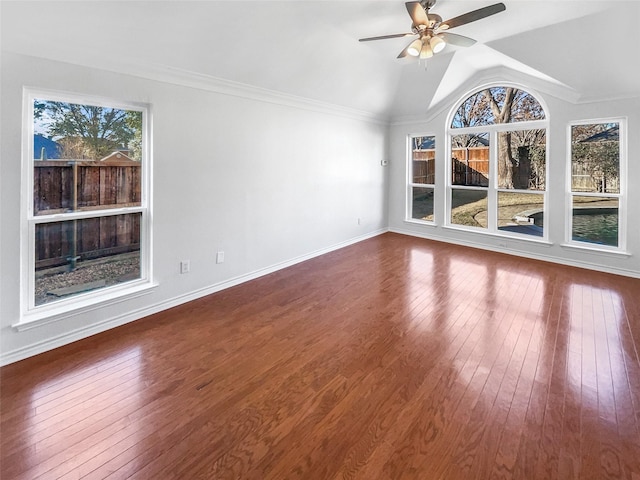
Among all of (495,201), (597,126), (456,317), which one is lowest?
(456,317)

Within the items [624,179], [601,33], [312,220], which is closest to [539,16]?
[601,33]

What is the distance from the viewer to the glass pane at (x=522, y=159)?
17.5 ft

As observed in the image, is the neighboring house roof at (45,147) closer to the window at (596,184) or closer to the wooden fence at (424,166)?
the wooden fence at (424,166)

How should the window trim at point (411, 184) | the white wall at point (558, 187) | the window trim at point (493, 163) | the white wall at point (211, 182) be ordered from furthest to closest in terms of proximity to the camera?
the window trim at point (411, 184) → the window trim at point (493, 163) → the white wall at point (558, 187) → the white wall at point (211, 182)

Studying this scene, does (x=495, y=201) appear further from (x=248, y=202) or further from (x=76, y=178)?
(x=76, y=178)

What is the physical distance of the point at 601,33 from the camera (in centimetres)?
358

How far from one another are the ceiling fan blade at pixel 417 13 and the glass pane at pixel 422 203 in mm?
4116

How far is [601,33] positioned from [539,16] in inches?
27.5

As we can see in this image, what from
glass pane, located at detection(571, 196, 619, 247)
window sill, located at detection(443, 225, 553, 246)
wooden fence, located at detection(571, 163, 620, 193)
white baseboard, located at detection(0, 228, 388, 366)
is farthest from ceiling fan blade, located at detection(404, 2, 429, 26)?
window sill, located at detection(443, 225, 553, 246)

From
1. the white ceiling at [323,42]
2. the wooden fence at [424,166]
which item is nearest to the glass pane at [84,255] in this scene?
the white ceiling at [323,42]

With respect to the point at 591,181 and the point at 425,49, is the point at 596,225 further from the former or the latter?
the point at 425,49

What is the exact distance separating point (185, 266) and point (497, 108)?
213 inches

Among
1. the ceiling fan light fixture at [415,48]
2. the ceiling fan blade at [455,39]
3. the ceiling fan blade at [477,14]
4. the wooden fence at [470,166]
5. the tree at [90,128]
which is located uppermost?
the ceiling fan blade at [455,39]

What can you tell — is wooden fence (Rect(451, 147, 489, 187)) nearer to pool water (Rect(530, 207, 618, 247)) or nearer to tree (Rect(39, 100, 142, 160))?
pool water (Rect(530, 207, 618, 247))
